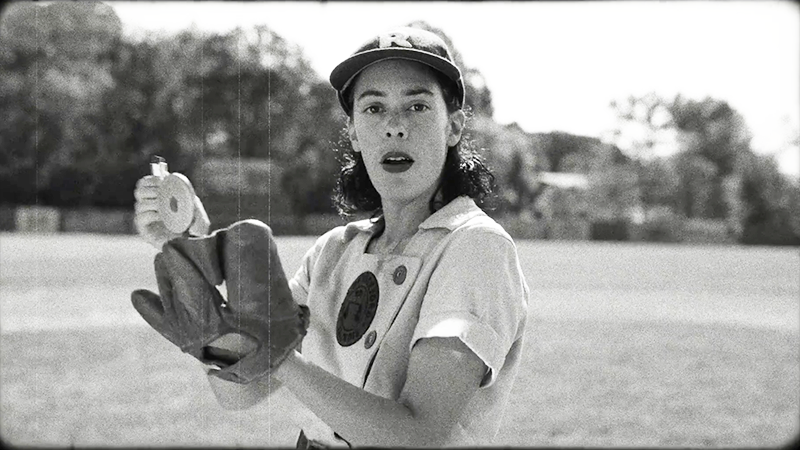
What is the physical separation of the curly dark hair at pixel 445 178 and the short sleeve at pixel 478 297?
266 millimetres

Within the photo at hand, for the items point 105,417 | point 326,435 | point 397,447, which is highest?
point 397,447

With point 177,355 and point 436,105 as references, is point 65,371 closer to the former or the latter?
point 177,355

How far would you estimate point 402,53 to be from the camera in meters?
1.27

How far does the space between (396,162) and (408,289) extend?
0.20 meters

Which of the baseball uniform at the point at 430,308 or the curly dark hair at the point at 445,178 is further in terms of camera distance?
the curly dark hair at the point at 445,178

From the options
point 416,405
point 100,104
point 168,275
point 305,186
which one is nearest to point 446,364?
point 416,405

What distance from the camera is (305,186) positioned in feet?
36.1

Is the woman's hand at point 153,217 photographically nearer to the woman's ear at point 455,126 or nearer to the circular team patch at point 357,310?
the circular team patch at point 357,310

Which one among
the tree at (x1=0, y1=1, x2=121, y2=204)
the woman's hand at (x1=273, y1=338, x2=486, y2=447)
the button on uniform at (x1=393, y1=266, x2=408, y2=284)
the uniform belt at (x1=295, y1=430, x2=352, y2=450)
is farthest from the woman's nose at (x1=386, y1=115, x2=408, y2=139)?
the tree at (x1=0, y1=1, x2=121, y2=204)

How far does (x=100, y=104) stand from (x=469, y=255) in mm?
14760

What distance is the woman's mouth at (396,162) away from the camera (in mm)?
1278

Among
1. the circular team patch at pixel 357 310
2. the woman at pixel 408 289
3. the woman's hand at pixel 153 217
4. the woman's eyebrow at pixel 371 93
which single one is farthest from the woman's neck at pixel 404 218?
the woman's hand at pixel 153 217

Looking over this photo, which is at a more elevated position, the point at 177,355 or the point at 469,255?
the point at 469,255

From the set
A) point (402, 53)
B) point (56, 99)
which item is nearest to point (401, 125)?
point (402, 53)
